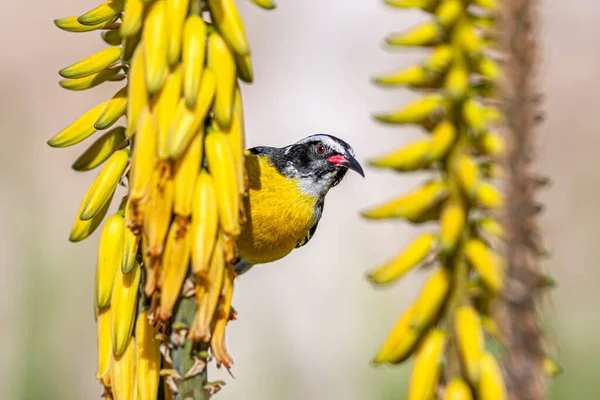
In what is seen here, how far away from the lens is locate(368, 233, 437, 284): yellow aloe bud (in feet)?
4.98

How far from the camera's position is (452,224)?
1414 millimetres

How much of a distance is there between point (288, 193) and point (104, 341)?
9.92 ft

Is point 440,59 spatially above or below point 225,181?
above

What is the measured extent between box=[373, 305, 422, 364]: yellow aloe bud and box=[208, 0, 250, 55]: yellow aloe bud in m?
0.68

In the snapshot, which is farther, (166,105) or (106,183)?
(106,183)

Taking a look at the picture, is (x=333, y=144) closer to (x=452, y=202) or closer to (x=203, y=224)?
(x=203, y=224)

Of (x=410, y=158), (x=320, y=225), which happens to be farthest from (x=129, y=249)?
(x=320, y=225)

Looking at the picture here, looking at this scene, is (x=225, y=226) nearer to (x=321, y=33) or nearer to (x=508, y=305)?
(x=508, y=305)

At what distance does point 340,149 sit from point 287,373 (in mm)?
1439

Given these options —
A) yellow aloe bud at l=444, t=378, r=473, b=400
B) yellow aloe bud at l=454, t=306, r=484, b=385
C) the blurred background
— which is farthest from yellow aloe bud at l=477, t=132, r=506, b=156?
the blurred background

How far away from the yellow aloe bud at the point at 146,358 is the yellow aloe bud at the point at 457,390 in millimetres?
839

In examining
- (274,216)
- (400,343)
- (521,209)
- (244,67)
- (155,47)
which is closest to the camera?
(521,209)

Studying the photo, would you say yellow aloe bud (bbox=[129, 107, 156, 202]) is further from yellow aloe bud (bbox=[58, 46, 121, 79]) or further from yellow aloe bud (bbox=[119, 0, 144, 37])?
yellow aloe bud (bbox=[58, 46, 121, 79])

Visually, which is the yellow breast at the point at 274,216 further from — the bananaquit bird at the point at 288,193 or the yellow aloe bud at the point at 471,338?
the yellow aloe bud at the point at 471,338
